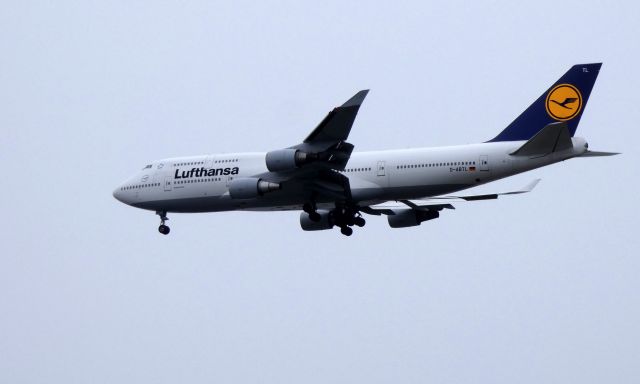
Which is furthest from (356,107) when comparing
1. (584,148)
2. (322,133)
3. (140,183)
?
(140,183)

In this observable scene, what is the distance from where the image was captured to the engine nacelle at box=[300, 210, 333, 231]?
53.8 meters

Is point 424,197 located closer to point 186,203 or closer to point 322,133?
point 322,133

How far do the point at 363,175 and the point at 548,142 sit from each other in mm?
7932

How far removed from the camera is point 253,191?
160ft

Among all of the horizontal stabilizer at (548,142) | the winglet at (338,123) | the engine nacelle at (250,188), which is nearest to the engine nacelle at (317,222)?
the engine nacelle at (250,188)

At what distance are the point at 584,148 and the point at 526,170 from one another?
2496 millimetres

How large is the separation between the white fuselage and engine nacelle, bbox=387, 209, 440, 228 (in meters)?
4.02

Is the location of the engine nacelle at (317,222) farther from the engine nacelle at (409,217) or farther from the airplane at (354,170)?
the engine nacelle at (409,217)

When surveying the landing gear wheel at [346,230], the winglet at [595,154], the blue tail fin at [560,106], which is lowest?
the landing gear wheel at [346,230]

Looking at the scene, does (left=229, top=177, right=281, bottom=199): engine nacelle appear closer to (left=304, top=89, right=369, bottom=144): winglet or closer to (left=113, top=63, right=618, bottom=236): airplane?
(left=113, top=63, right=618, bottom=236): airplane

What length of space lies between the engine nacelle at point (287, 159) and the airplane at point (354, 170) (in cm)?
4

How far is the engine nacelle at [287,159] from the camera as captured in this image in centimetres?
4653

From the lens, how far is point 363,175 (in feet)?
166

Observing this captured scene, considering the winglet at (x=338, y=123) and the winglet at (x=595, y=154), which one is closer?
the winglet at (x=338, y=123)
